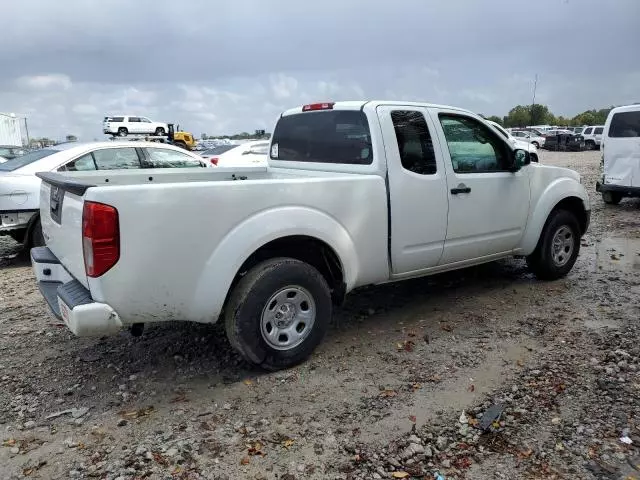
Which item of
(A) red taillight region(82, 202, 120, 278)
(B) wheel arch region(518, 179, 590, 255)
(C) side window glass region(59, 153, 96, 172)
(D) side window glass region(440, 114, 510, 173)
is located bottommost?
(B) wheel arch region(518, 179, 590, 255)

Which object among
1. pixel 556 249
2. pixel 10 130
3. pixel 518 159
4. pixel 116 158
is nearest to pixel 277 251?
pixel 518 159

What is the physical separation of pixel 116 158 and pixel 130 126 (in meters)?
42.9

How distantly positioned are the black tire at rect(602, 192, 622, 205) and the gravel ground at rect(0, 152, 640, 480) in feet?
24.5

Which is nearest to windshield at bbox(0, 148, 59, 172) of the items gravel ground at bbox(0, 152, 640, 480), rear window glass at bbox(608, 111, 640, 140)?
gravel ground at bbox(0, 152, 640, 480)

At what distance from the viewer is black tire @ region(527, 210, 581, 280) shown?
5691 millimetres

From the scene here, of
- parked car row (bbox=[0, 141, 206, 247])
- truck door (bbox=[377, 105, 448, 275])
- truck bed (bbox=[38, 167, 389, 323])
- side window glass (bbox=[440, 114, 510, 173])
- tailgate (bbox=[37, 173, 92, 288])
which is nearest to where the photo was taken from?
truck bed (bbox=[38, 167, 389, 323])

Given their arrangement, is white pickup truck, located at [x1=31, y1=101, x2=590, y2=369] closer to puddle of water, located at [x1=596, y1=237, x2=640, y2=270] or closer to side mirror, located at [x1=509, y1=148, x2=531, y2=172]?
side mirror, located at [x1=509, y1=148, x2=531, y2=172]

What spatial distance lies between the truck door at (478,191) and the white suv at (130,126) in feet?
152

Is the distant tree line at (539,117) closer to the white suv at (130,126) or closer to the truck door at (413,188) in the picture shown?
the white suv at (130,126)

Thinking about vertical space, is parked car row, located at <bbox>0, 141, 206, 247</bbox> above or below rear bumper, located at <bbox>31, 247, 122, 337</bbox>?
above

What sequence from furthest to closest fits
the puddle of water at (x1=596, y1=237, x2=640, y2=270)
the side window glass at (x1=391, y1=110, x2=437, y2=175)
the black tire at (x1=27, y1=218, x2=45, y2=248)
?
1. the black tire at (x1=27, y1=218, x2=45, y2=248)
2. the puddle of water at (x1=596, y1=237, x2=640, y2=270)
3. the side window glass at (x1=391, y1=110, x2=437, y2=175)

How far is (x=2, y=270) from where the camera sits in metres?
7.09

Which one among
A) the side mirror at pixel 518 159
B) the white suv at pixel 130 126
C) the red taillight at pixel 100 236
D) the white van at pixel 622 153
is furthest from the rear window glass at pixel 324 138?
the white suv at pixel 130 126

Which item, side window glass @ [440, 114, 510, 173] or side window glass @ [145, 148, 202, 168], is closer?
side window glass @ [440, 114, 510, 173]
